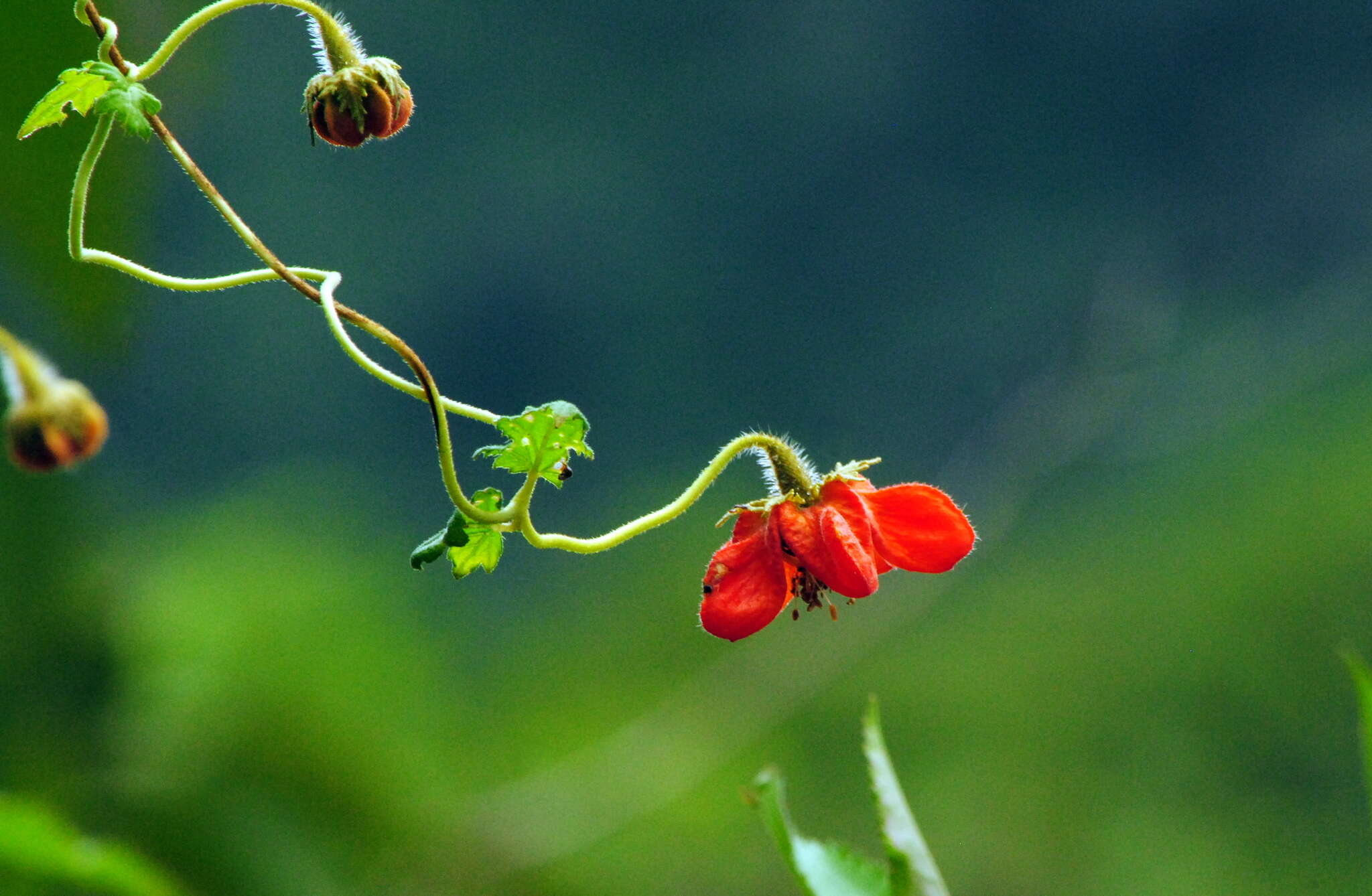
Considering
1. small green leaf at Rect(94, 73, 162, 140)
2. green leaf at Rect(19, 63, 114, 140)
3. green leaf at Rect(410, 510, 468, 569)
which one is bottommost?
green leaf at Rect(410, 510, 468, 569)

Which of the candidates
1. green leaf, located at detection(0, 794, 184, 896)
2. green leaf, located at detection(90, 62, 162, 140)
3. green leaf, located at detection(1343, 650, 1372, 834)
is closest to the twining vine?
green leaf, located at detection(90, 62, 162, 140)

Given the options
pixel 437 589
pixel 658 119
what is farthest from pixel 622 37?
pixel 437 589

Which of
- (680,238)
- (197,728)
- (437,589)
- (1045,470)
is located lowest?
(197,728)

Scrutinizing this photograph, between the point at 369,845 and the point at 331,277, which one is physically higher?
the point at 369,845

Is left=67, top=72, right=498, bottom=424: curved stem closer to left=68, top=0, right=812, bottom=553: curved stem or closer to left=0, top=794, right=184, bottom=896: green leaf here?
left=68, top=0, right=812, bottom=553: curved stem

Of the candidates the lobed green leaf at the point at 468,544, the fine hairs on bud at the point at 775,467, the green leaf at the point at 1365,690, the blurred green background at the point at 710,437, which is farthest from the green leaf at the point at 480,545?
the blurred green background at the point at 710,437

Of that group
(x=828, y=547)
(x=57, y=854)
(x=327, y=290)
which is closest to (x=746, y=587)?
(x=828, y=547)

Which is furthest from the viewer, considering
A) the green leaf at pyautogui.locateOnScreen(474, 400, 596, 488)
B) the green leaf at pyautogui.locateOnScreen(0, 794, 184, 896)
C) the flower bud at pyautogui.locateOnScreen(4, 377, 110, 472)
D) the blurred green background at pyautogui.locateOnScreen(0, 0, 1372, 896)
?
the blurred green background at pyautogui.locateOnScreen(0, 0, 1372, 896)

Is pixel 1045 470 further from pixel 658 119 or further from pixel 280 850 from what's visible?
pixel 658 119

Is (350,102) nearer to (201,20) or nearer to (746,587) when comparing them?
(201,20)
